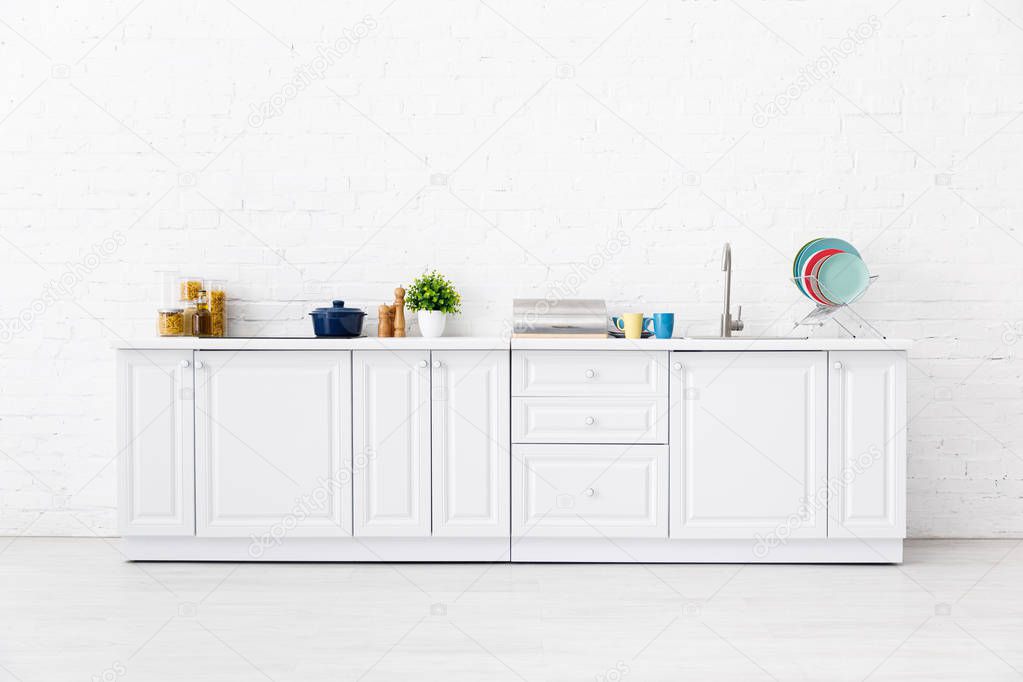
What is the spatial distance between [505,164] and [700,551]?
67.4 inches

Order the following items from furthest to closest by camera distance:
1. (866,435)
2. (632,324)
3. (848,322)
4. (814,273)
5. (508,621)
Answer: (848,322), (814,273), (632,324), (866,435), (508,621)

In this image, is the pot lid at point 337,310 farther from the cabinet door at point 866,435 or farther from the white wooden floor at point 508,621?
the cabinet door at point 866,435

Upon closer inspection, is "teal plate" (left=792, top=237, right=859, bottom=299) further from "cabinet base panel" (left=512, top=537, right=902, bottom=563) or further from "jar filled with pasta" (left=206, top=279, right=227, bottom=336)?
"jar filled with pasta" (left=206, top=279, right=227, bottom=336)

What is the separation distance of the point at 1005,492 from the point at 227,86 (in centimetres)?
365

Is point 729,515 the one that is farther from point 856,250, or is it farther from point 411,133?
point 411,133

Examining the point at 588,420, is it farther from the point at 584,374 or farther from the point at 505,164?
the point at 505,164

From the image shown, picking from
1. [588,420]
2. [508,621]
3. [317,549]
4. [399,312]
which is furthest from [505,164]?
[508,621]

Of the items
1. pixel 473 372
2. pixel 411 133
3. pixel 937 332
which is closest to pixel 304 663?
pixel 473 372

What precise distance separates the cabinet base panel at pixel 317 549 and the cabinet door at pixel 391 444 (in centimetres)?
8

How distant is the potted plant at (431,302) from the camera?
3.15 meters

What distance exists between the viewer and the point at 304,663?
6.87 feet

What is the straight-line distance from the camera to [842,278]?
3137 mm

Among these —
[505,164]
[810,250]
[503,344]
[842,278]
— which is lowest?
[503,344]

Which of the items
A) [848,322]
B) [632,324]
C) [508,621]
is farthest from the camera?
[848,322]
